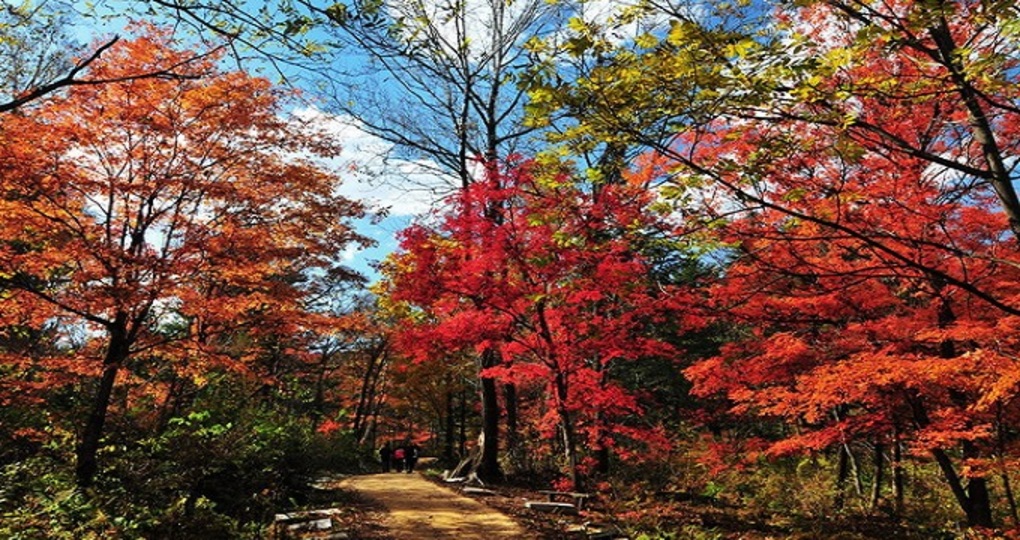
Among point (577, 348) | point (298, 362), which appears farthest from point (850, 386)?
point (298, 362)

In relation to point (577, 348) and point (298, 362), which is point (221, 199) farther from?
point (298, 362)

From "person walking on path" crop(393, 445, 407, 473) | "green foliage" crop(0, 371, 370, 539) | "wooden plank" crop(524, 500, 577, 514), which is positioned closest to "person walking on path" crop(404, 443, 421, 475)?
"person walking on path" crop(393, 445, 407, 473)

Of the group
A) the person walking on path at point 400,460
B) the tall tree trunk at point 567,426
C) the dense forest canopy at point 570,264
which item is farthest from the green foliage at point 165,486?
the person walking on path at point 400,460

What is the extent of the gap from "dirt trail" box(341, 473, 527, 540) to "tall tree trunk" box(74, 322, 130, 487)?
4537 millimetres

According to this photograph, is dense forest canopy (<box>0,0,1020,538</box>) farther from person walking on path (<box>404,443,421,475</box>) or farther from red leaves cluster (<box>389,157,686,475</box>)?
person walking on path (<box>404,443,421,475</box>)

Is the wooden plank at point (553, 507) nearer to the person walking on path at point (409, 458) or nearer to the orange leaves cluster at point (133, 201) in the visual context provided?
the orange leaves cluster at point (133, 201)

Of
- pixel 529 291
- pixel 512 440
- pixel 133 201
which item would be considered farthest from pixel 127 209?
pixel 512 440

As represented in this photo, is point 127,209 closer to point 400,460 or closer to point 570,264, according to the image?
point 570,264

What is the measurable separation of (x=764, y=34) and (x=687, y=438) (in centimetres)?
2080

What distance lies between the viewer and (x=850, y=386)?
7852mm

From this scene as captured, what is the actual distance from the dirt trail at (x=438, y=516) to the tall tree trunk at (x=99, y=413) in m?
4.54

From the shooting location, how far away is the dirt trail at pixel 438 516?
8.02 metres

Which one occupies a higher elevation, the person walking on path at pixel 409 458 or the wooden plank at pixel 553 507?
the person walking on path at pixel 409 458

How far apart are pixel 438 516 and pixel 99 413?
18.4 feet
